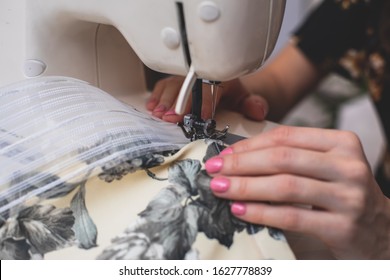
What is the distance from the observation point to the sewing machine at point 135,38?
544 millimetres

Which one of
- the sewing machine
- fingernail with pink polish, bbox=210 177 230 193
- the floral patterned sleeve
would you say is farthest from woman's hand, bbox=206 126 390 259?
the floral patterned sleeve

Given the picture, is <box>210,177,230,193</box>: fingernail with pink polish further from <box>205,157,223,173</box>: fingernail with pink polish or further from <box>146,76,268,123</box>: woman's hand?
<box>146,76,268,123</box>: woman's hand

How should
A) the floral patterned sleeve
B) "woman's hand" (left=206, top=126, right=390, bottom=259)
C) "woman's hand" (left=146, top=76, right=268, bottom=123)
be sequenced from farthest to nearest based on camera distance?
the floral patterned sleeve → "woman's hand" (left=146, top=76, right=268, bottom=123) → "woman's hand" (left=206, top=126, right=390, bottom=259)

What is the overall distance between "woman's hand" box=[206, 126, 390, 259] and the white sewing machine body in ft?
0.40

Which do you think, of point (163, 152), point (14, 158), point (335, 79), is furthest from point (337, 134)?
point (335, 79)

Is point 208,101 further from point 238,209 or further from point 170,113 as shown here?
point 238,209

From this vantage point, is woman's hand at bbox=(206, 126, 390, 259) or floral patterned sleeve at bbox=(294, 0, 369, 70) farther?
floral patterned sleeve at bbox=(294, 0, 369, 70)

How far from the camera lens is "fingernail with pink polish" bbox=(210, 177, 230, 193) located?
50 centimetres

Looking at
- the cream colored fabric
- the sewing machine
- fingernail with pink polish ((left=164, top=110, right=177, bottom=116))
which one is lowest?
the cream colored fabric

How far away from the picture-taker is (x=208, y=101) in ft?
2.34

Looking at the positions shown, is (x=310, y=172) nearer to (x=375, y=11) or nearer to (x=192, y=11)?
(x=192, y=11)

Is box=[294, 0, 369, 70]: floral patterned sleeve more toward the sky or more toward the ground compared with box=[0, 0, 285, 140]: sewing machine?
more toward the ground

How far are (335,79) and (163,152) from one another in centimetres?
163

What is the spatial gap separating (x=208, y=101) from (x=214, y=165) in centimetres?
21
